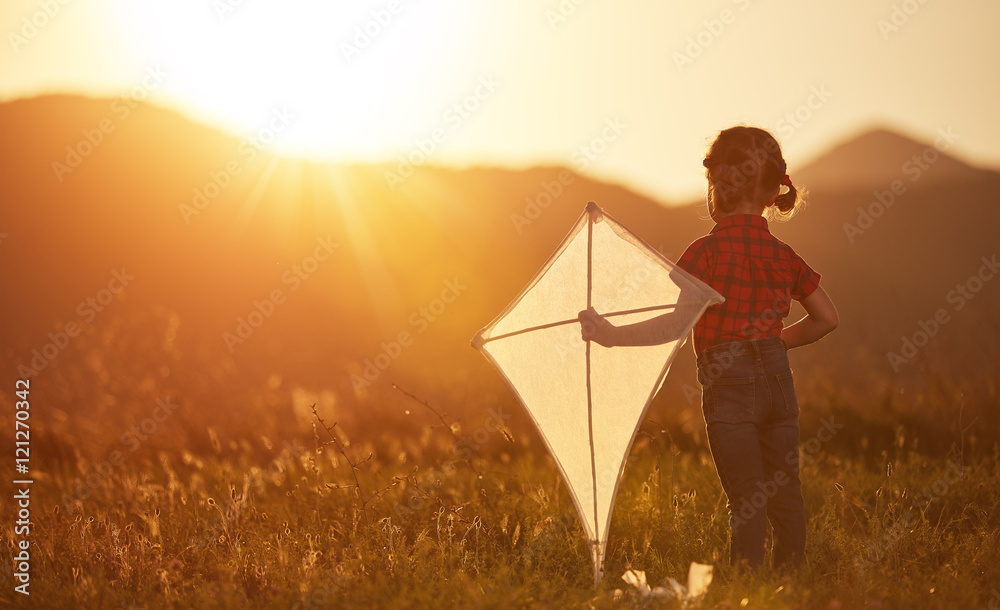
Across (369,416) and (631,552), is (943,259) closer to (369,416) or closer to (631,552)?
(369,416)

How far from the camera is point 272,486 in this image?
5.19 m

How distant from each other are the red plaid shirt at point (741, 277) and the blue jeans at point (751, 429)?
7 cm

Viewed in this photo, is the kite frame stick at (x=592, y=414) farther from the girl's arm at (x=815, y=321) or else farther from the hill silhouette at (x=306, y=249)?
the hill silhouette at (x=306, y=249)

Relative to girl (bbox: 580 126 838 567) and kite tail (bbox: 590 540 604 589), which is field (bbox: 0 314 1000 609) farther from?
girl (bbox: 580 126 838 567)

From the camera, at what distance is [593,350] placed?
341 centimetres

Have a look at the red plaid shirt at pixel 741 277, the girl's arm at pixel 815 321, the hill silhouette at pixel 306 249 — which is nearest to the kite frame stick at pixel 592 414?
the red plaid shirt at pixel 741 277

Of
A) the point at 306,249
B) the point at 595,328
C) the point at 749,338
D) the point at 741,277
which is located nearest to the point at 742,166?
the point at 741,277

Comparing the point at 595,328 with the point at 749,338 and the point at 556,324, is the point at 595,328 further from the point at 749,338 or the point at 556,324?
the point at 749,338

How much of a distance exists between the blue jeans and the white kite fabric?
0.31 metres

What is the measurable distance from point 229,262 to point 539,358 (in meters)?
23.7

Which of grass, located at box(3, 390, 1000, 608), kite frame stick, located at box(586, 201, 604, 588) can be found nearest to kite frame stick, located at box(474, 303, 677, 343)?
kite frame stick, located at box(586, 201, 604, 588)

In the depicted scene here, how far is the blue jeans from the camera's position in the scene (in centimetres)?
Answer: 327

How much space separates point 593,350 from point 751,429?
2.50 ft

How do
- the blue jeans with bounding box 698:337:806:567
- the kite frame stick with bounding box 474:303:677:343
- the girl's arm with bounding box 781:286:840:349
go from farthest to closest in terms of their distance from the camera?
the girl's arm with bounding box 781:286:840:349, the blue jeans with bounding box 698:337:806:567, the kite frame stick with bounding box 474:303:677:343
